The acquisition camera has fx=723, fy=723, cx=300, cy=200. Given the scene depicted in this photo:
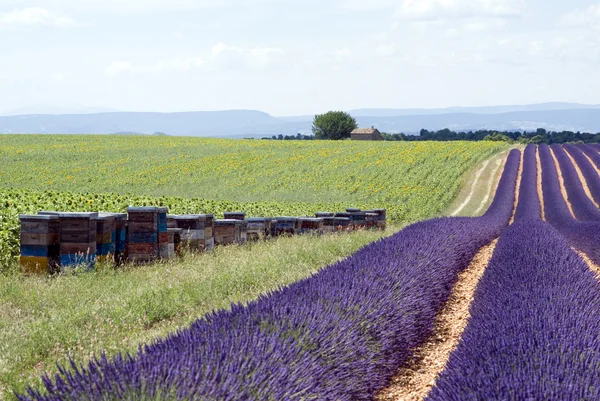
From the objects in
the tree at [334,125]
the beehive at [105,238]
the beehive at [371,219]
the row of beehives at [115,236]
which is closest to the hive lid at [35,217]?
the row of beehives at [115,236]

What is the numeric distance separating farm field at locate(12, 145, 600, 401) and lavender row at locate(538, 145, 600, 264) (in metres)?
6.49

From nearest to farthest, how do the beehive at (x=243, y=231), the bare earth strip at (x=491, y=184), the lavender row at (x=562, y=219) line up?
1. the beehive at (x=243, y=231)
2. the lavender row at (x=562, y=219)
3. the bare earth strip at (x=491, y=184)

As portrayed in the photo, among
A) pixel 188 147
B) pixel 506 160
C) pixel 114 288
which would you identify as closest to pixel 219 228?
pixel 114 288

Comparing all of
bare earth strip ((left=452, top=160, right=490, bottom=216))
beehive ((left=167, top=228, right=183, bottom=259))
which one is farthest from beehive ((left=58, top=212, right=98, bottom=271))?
bare earth strip ((left=452, top=160, right=490, bottom=216))

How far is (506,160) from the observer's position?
53531 mm

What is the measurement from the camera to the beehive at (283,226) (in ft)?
50.5

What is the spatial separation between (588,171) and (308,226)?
3459 cm

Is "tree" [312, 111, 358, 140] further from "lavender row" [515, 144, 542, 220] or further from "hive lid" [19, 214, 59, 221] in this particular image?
"hive lid" [19, 214, 59, 221]

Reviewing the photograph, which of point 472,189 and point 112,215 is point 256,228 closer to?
point 112,215

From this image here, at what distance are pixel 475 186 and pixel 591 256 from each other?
2758 centimetres

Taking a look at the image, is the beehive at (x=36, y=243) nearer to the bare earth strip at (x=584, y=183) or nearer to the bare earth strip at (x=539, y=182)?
the bare earth strip at (x=539, y=182)

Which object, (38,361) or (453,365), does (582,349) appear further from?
(38,361)

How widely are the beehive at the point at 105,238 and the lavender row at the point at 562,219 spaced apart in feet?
30.6

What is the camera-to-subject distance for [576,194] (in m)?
36.9
